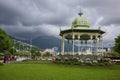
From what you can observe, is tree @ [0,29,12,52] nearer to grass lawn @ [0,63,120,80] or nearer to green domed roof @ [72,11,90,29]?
green domed roof @ [72,11,90,29]

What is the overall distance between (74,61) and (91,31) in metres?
9.59

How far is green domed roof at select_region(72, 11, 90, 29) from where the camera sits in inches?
1967

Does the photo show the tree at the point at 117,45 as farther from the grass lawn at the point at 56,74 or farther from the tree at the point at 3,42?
the grass lawn at the point at 56,74

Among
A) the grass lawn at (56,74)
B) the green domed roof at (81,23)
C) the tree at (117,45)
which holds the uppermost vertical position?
the green domed roof at (81,23)

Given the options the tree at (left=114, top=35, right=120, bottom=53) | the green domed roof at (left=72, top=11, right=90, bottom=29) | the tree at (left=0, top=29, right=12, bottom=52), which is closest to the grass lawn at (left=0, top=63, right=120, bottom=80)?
the green domed roof at (left=72, top=11, right=90, bottom=29)

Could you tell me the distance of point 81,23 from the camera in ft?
164

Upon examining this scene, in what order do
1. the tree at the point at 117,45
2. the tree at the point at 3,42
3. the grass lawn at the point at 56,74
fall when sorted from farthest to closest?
1. the tree at the point at 3,42
2. the tree at the point at 117,45
3. the grass lawn at the point at 56,74

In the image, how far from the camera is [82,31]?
48156mm

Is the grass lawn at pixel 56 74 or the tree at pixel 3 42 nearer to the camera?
the grass lawn at pixel 56 74

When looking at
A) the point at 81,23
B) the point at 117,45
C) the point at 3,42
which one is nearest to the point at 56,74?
the point at 81,23

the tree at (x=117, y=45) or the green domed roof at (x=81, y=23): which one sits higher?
the green domed roof at (x=81, y=23)

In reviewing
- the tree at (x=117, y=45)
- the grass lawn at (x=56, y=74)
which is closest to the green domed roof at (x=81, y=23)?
the tree at (x=117, y=45)

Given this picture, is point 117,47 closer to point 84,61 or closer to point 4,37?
point 84,61

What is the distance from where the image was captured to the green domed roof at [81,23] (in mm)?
49969
